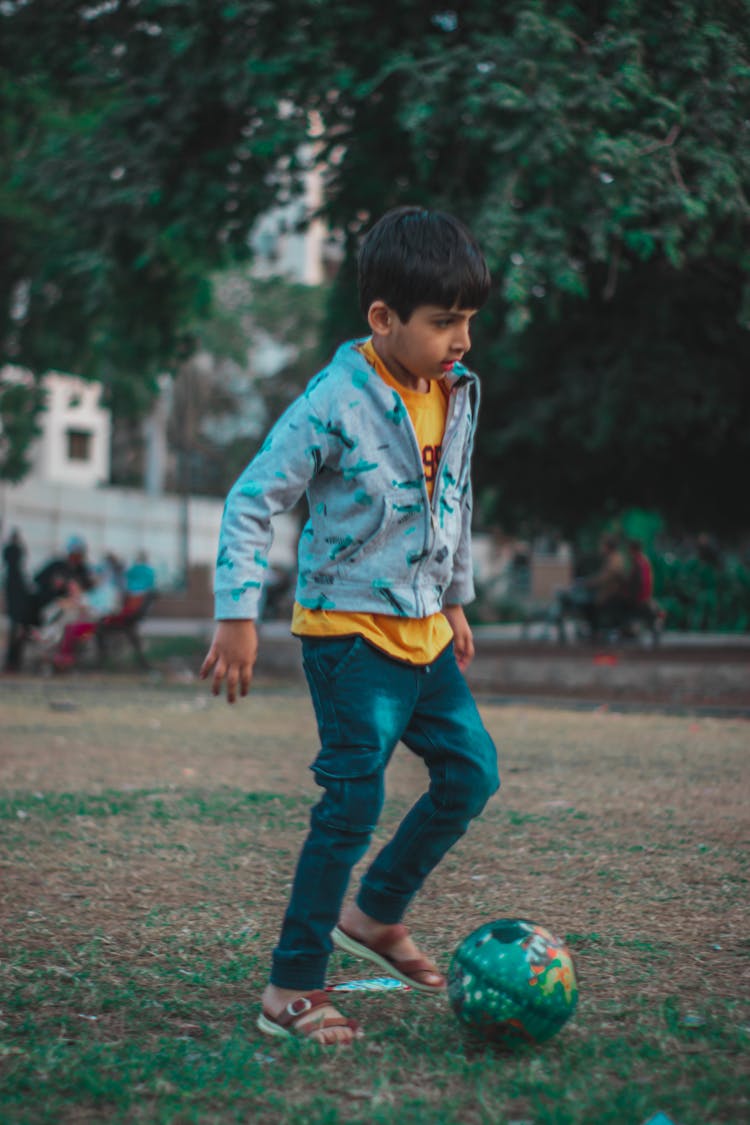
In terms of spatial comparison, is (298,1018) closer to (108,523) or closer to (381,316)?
(381,316)

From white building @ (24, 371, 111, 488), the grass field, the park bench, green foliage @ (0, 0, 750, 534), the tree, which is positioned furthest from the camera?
white building @ (24, 371, 111, 488)

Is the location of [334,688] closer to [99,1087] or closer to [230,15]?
[99,1087]

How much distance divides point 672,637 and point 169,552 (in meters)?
26.8

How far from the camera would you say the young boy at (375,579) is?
3.13m

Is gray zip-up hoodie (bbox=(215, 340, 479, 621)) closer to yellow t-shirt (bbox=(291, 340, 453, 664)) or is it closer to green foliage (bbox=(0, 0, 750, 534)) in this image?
yellow t-shirt (bbox=(291, 340, 453, 664))

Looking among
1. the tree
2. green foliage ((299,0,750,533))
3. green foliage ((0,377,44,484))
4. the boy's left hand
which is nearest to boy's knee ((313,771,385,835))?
the boy's left hand

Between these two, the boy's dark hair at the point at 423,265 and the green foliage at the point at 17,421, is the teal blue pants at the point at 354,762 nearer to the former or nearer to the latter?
the boy's dark hair at the point at 423,265

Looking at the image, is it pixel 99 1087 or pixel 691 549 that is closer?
pixel 99 1087

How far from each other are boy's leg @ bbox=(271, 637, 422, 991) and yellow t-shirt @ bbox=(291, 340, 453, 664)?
0.14 feet

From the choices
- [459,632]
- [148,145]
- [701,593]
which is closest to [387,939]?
[459,632]

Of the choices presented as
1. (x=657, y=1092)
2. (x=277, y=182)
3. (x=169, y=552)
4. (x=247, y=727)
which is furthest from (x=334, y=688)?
(x=169, y=552)

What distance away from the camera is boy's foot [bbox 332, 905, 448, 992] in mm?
3494

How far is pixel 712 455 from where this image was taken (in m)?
16.8

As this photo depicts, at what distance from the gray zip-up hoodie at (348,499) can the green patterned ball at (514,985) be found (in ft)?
2.62
